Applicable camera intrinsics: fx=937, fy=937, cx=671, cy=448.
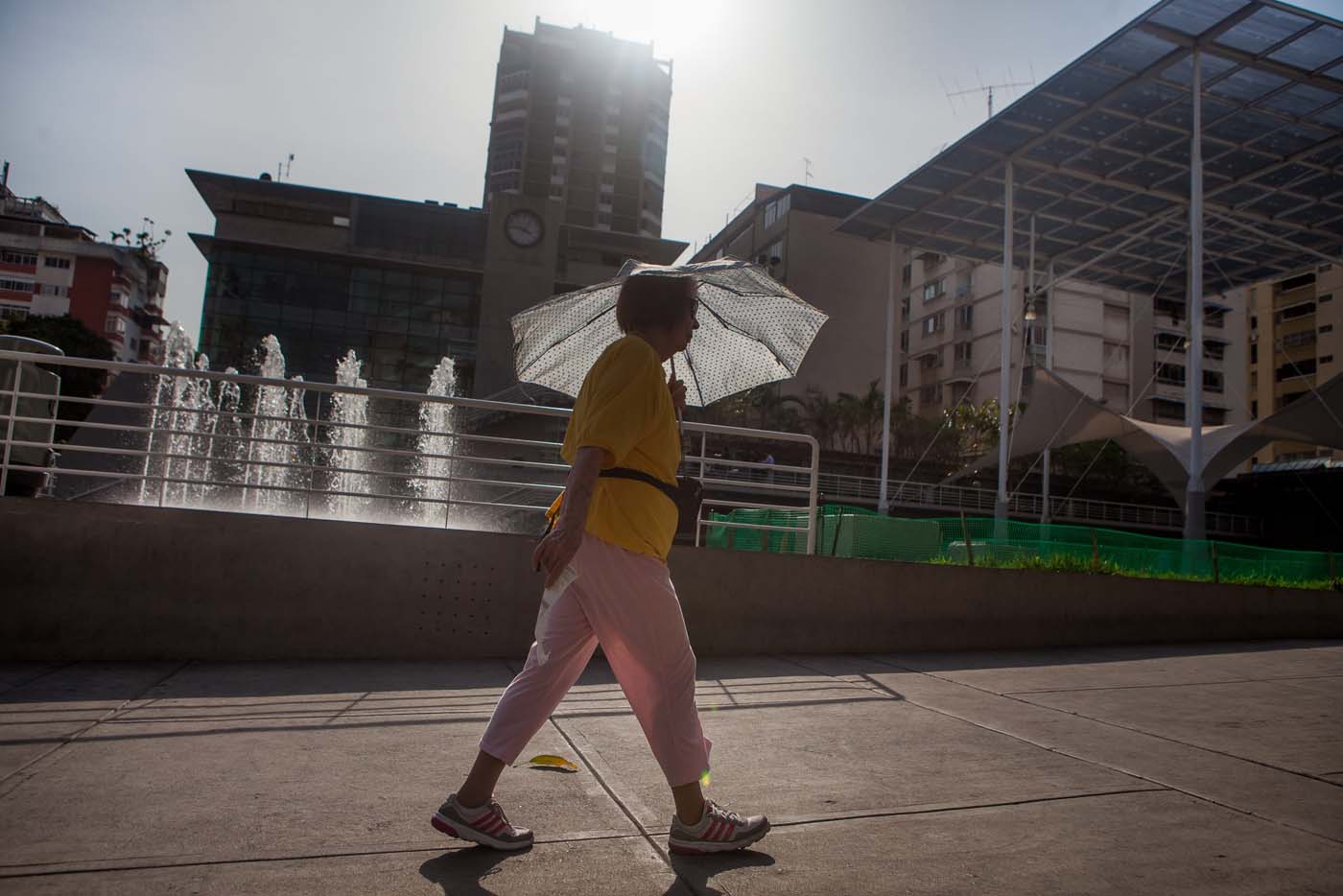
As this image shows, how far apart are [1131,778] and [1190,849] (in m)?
0.79

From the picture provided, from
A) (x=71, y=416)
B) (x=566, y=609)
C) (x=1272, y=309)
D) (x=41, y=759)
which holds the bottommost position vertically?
(x=41, y=759)

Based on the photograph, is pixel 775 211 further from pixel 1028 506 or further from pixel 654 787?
pixel 654 787

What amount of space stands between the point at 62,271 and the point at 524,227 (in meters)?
40.3

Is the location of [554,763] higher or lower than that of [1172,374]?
lower

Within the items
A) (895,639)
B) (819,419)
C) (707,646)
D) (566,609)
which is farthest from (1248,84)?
(819,419)

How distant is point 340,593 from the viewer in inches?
243

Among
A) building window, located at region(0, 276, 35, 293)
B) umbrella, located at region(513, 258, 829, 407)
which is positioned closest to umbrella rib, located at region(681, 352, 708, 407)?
umbrella, located at region(513, 258, 829, 407)

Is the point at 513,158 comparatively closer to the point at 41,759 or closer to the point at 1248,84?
the point at 1248,84

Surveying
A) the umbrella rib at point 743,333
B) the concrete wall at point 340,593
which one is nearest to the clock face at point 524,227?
the concrete wall at point 340,593

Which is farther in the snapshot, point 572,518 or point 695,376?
point 695,376

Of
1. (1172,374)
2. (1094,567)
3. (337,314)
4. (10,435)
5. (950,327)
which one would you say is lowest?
(1094,567)

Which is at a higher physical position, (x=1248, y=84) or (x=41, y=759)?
(x=1248, y=84)

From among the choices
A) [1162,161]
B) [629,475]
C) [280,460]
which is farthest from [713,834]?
[1162,161]

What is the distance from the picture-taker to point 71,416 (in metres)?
30.1
